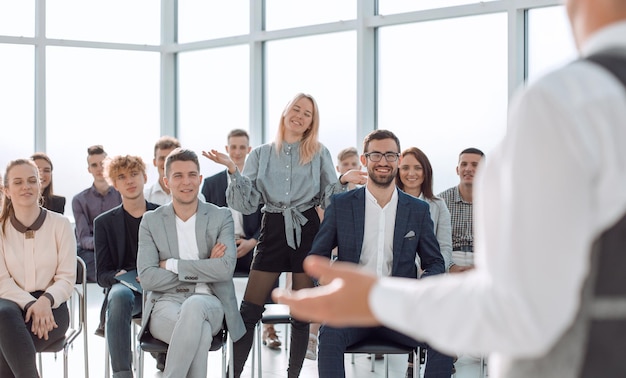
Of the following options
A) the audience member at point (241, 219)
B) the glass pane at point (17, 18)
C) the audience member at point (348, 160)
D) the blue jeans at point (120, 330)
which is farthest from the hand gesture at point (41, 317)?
the glass pane at point (17, 18)

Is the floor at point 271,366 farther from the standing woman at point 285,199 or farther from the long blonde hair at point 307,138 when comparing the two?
the long blonde hair at point 307,138

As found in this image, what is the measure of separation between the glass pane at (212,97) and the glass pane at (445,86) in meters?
1.58

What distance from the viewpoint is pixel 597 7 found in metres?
Answer: 0.76

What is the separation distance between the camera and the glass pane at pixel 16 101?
294 inches

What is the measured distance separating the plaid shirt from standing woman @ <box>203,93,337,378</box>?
79 cm

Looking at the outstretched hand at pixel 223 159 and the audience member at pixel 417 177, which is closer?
the outstretched hand at pixel 223 159

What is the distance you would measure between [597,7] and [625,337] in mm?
310

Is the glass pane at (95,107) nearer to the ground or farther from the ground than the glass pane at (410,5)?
nearer to the ground

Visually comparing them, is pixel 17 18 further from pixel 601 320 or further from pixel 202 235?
pixel 601 320

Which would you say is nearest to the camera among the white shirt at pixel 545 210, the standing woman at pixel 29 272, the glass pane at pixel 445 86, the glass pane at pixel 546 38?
the white shirt at pixel 545 210

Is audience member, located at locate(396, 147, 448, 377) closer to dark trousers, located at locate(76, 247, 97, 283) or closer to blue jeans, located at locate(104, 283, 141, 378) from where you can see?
blue jeans, located at locate(104, 283, 141, 378)

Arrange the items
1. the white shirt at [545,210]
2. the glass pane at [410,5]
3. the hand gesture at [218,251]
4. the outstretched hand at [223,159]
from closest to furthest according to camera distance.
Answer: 1. the white shirt at [545,210]
2. the hand gesture at [218,251]
3. the outstretched hand at [223,159]
4. the glass pane at [410,5]

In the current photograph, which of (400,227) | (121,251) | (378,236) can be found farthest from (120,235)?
(400,227)

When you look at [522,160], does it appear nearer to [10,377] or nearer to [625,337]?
[625,337]
